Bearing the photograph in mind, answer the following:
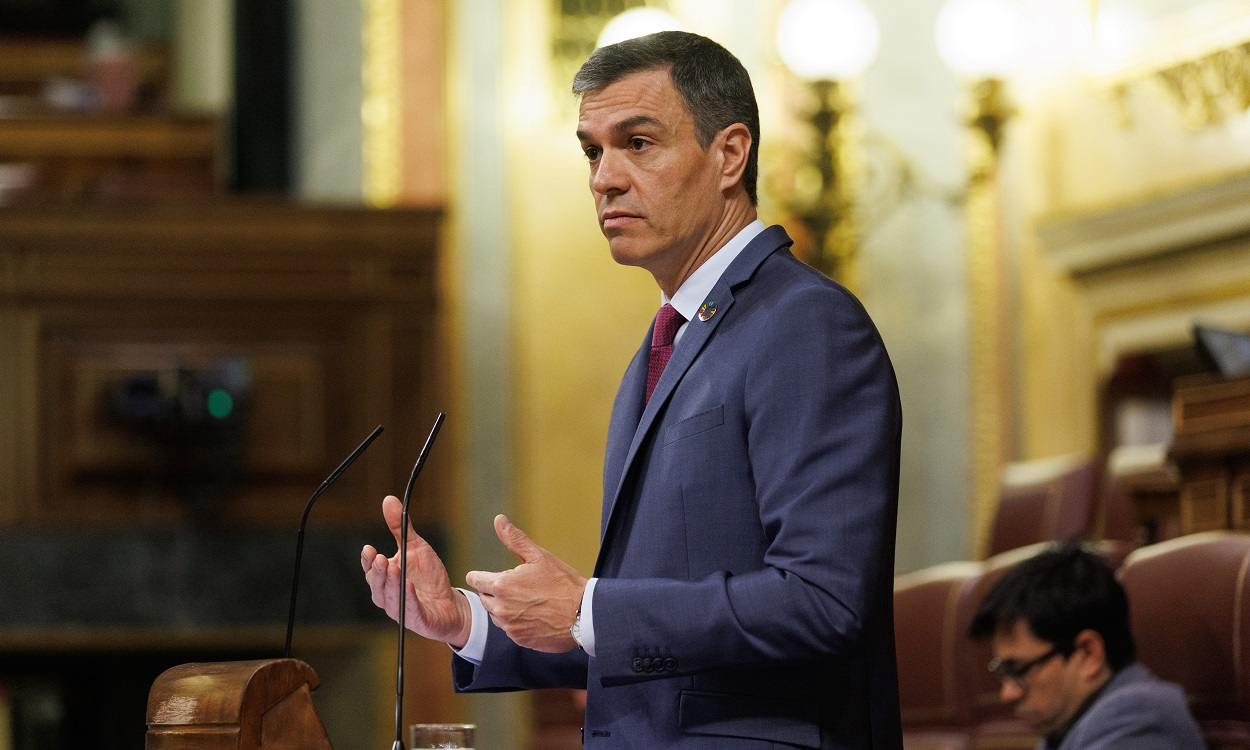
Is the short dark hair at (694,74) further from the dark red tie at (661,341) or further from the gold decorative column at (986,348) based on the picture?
the gold decorative column at (986,348)

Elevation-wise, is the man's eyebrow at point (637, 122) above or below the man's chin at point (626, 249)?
above

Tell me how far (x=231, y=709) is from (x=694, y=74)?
74 centimetres

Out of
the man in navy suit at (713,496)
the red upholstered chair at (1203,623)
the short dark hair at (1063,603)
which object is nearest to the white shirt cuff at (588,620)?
the man in navy suit at (713,496)

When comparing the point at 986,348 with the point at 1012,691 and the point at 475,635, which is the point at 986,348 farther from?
the point at 475,635

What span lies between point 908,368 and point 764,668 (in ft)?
16.3

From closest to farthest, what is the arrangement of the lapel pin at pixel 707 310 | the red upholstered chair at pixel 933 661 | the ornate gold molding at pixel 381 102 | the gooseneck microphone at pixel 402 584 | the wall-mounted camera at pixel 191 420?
the gooseneck microphone at pixel 402 584 → the lapel pin at pixel 707 310 → the red upholstered chair at pixel 933 661 → the wall-mounted camera at pixel 191 420 → the ornate gold molding at pixel 381 102

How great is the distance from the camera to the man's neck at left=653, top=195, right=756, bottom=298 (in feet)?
5.98

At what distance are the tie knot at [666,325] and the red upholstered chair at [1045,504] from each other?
290 centimetres

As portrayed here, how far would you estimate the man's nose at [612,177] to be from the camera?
1773 mm

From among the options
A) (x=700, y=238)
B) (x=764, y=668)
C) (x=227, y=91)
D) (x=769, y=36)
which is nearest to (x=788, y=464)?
(x=764, y=668)

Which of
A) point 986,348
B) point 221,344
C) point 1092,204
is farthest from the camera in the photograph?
point 986,348

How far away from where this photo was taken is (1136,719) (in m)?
2.94

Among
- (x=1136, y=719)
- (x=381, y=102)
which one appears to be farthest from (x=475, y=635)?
(x=381, y=102)

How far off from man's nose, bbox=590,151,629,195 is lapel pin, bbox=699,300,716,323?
137 mm
